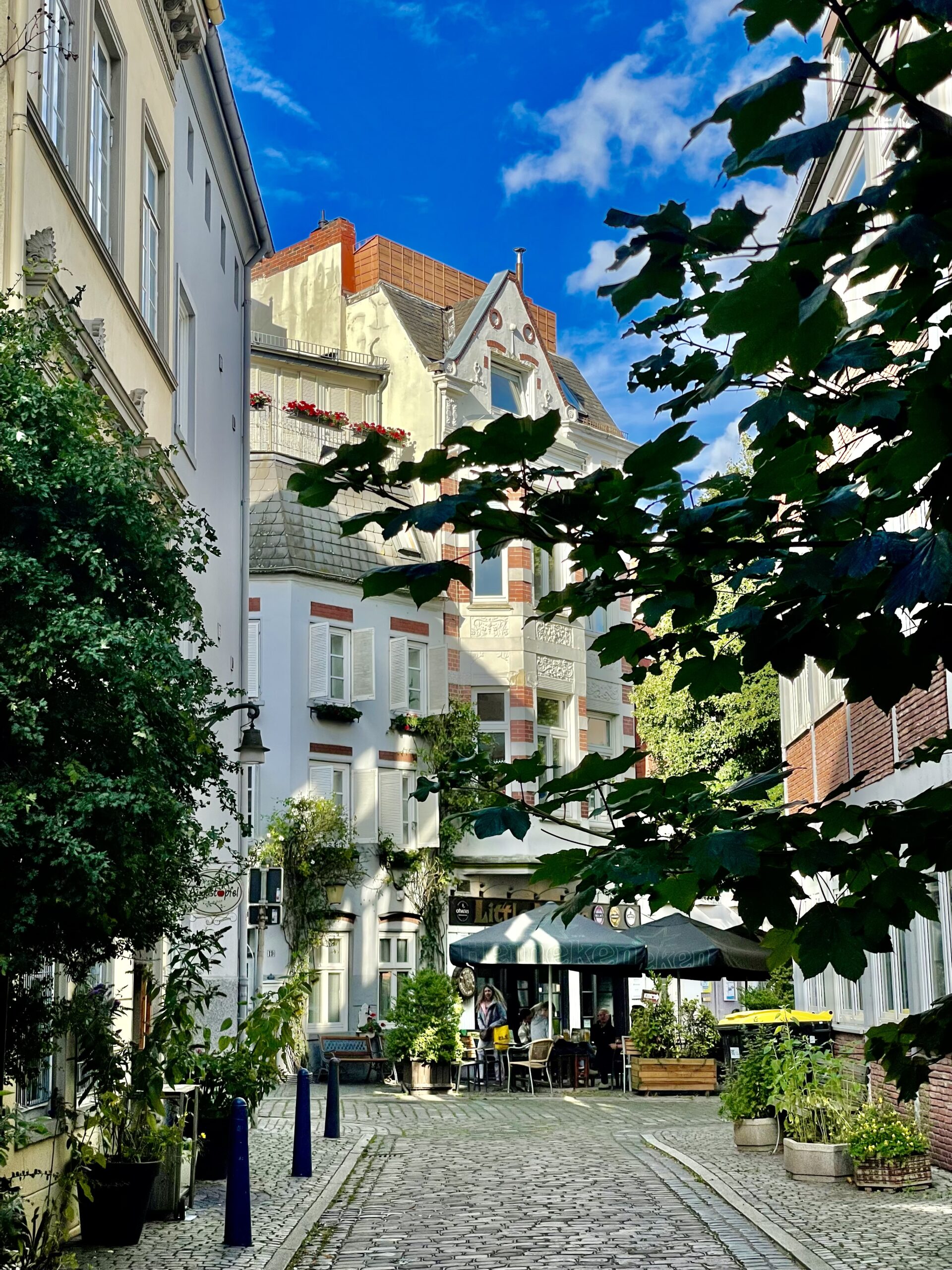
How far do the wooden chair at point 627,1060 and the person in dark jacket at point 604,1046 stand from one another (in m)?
0.26

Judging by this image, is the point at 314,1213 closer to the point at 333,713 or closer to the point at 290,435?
the point at 333,713

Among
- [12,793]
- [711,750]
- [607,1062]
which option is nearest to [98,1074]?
[12,793]

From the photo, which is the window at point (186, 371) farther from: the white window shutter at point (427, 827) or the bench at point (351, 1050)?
the white window shutter at point (427, 827)

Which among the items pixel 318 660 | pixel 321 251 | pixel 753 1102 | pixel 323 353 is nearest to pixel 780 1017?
pixel 753 1102

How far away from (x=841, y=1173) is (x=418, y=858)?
2120cm

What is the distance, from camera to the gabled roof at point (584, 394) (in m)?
45.5

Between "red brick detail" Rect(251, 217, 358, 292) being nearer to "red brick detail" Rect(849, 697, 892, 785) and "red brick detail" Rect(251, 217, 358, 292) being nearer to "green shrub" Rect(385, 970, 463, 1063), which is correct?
"green shrub" Rect(385, 970, 463, 1063)

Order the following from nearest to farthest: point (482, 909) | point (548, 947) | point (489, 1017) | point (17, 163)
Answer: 1. point (17, 163)
2. point (548, 947)
3. point (489, 1017)
4. point (482, 909)

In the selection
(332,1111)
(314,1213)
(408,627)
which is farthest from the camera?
(408,627)

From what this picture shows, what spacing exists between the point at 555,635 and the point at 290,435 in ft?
26.4

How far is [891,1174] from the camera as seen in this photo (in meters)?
13.8

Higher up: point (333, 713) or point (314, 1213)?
point (333, 713)

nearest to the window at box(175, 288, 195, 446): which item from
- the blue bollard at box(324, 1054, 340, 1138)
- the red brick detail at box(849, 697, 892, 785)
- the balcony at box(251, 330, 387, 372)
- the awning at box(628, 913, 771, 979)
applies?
the blue bollard at box(324, 1054, 340, 1138)

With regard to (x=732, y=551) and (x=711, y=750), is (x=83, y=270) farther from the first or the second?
(x=711, y=750)
